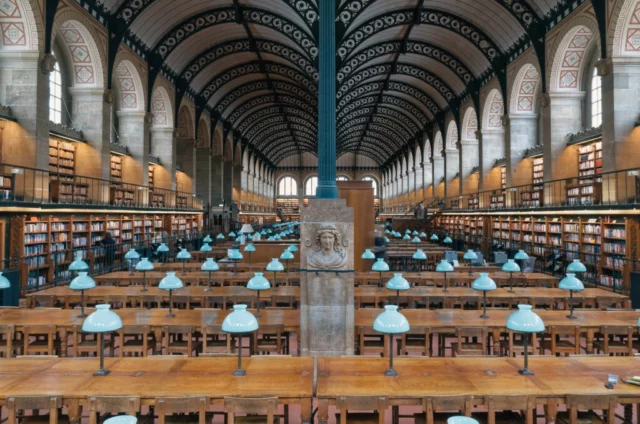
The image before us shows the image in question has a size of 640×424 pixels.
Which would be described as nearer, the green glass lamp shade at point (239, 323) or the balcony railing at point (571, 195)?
the green glass lamp shade at point (239, 323)

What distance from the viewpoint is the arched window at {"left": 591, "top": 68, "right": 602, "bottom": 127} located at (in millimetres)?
16812

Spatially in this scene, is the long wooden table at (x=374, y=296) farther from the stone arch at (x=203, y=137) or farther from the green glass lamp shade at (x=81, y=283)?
→ the stone arch at (x=203, y=137)

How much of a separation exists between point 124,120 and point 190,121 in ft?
21.7

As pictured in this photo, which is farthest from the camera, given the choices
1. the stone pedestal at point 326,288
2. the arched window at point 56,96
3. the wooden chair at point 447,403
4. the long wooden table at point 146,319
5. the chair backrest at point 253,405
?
the arched window at point 56,96

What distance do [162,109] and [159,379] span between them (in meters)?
21.9

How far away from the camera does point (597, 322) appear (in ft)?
A: 19.5

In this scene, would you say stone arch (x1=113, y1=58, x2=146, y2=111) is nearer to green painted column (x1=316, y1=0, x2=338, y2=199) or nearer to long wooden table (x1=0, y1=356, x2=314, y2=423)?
green painted column (x1=316, y1=0, x2=338, y2=199)

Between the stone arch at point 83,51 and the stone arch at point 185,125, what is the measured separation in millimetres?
9788

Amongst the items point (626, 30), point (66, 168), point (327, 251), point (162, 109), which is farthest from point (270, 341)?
point (162, 109)

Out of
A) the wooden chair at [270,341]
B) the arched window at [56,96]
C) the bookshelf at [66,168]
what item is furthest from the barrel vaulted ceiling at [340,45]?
the wooden chair at [270,341]

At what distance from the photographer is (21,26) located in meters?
13.0

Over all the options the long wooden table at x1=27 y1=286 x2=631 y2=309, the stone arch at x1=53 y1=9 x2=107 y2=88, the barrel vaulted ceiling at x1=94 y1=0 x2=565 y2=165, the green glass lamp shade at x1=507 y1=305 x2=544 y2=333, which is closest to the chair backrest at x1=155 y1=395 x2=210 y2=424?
the green glass lamp shade at x1=507 y1=305 x2=544 y2=333

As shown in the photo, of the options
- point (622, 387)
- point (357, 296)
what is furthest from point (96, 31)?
point (622, 387)

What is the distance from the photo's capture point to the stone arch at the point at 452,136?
98.8 feet
